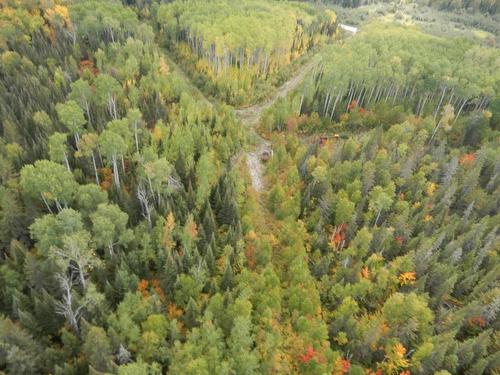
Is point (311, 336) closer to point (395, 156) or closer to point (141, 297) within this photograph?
point (141, 297)

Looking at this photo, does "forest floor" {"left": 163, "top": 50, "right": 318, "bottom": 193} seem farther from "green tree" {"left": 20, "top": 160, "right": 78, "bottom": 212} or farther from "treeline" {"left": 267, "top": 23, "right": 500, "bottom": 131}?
"green tree" {"left": 20, "top": 160, "right": 78, "bottom": 212}

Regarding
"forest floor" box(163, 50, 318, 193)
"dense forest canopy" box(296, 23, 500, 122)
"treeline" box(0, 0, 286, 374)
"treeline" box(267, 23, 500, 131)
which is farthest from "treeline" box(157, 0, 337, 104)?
"treeline" box(0, 0, 286, 374)

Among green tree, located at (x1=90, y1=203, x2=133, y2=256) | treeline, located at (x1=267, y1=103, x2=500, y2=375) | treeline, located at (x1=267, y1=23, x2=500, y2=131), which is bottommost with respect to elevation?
treeline, located at (x1=267, y1=103, x2=500, y2=375)

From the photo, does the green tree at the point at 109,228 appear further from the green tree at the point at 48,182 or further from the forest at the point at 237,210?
the green tree at the point at 48,182

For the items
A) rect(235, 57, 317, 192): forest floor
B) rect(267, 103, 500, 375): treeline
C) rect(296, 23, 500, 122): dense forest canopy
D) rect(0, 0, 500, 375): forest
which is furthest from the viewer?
rect(296, 23, 500, 122): dense forest canopy

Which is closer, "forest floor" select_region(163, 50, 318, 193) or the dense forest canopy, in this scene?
"forest floor" select_region(163, 50, 318, 193)

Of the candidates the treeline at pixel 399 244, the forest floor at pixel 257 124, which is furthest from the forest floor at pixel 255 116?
the treeline at pixel 399 244

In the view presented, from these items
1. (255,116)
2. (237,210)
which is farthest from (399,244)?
(255,116)

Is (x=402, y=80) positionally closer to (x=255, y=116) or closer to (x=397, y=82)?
(x=397, y=82)
